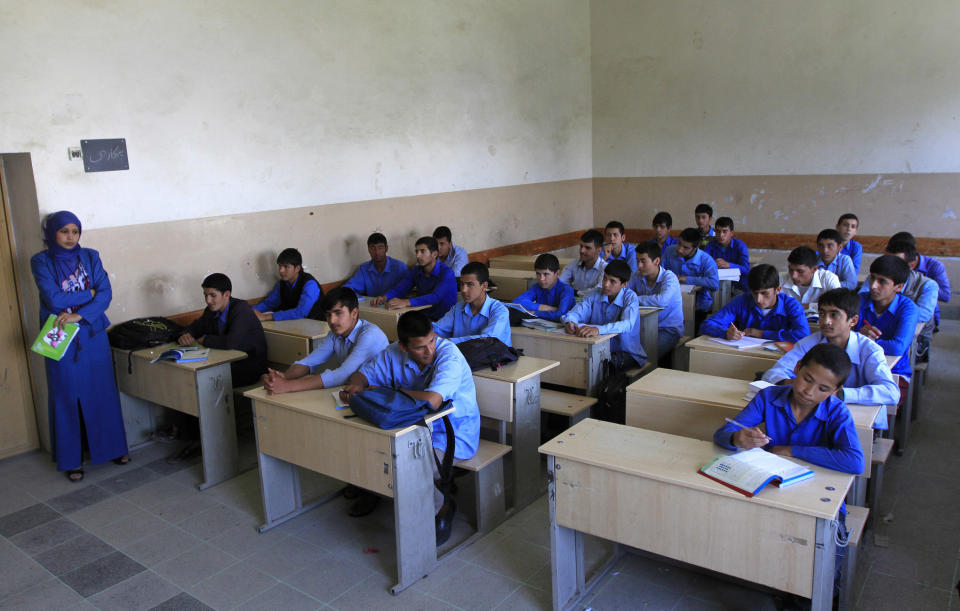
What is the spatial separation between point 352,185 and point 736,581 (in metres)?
4.42

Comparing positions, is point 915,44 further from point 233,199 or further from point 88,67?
point 88,67

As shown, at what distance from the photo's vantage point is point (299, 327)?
4871 millimetres

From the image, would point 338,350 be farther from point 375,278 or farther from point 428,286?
point 375,278

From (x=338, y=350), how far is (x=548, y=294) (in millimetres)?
1905

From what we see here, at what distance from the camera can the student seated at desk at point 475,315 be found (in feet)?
13.6

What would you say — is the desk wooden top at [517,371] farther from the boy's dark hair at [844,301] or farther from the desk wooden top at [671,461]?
the boy's dark hair at [844,301]

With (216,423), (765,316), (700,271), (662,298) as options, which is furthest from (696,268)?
(216,423)

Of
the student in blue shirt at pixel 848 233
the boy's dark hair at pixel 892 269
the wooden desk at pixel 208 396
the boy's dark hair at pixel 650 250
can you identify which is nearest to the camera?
the boy's dark hair at pixel 892 269

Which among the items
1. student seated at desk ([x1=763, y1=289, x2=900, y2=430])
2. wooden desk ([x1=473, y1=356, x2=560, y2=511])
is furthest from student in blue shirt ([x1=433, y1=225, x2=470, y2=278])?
student seated at desk ([x1=763, y1=289, x2=900, y2=430])

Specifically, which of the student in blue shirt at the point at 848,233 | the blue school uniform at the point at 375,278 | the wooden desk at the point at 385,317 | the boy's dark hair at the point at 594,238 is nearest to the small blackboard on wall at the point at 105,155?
the wooden desk at the point at 385,317

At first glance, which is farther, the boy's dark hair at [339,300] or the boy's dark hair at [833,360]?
the boy's dark hair at [339,300]

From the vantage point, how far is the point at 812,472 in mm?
2291

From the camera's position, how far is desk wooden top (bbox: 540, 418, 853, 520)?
215cm

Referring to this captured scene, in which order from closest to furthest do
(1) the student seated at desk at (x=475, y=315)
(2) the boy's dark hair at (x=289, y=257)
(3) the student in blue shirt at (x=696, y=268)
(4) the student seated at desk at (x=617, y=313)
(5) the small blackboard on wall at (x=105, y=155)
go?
(1) the student seated at desk at (x=475, y=315) < (5) the small blackboard on wall at (x=105, y=155) < (4) the student seated at desk at (x=617, y=313) < (2) the boy's dark hair at (x=289, y=257) < (3) the student in blue shirt at (x=696, y=268)
